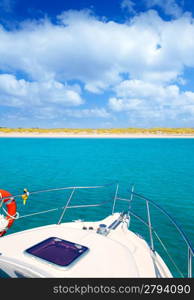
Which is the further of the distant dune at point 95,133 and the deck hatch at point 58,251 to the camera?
the distant dune at point 95,133

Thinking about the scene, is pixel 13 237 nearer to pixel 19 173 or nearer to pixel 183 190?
pixel 183 190

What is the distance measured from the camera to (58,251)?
2.88 metres

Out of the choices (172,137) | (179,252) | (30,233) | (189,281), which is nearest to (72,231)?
(30,233)

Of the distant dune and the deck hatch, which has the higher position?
the distant dune

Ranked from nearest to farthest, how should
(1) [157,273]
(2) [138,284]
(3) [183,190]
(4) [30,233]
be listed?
1. (2) [138,284]
2. (1) [157,273]
3. (4) [30,233]
4. (3) [183,190]

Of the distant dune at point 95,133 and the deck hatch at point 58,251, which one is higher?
the distant dune at point 95,133

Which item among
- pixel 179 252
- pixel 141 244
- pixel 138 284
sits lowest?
pixel 179 252

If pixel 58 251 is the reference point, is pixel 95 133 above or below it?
above

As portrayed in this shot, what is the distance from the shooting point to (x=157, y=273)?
3014mm

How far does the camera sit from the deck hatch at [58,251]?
2658 millimetres

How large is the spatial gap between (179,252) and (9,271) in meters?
4.97

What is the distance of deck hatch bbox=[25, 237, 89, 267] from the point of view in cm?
266

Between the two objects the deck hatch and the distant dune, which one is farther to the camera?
the distant dune

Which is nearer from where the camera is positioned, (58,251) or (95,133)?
(58,251)
